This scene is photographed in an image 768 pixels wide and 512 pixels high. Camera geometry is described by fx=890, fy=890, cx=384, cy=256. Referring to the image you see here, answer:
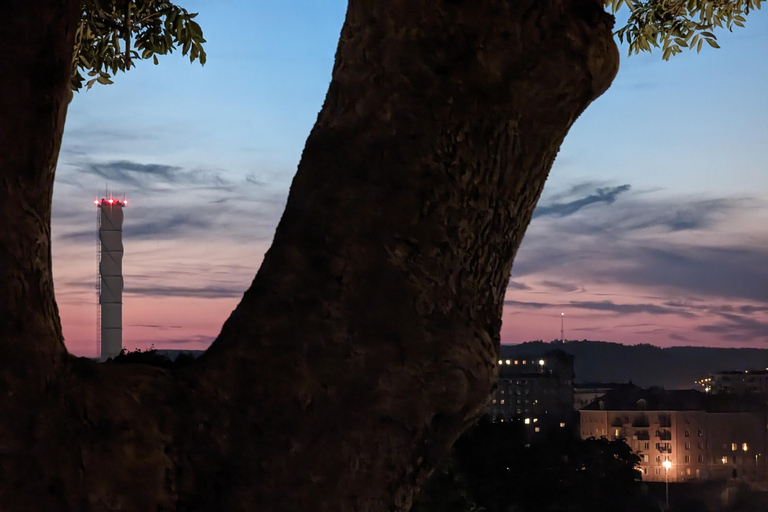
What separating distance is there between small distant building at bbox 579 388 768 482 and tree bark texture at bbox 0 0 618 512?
70747 millimetres

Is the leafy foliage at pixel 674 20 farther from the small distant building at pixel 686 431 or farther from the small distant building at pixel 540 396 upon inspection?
the small distant building at pixel 540 396

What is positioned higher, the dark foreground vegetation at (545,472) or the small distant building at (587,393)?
the small distant building at (587,393)

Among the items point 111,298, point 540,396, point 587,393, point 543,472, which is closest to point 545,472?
point 543,472

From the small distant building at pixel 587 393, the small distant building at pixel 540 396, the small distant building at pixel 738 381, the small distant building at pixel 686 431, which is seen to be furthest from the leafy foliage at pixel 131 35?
the small distant building at pixel 587 393

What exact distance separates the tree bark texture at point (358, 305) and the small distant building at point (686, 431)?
70.7m

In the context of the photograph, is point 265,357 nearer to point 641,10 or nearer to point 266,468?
point 266,468

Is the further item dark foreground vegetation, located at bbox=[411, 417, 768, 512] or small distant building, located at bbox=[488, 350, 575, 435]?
small distant building, located at bbox=[488, 350, 575, 435]

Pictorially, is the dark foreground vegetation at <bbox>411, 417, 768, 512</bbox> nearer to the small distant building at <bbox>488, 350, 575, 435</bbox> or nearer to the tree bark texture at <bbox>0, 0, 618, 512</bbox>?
the tree bark texture at <bbox>0, 0, 618, 512</bbox>

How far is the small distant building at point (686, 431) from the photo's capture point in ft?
230

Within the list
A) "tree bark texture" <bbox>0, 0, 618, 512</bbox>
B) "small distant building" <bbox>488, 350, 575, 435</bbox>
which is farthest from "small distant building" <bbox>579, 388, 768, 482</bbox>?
"tree bark texture" <bbox>0, 0, 618, 512</bbox>

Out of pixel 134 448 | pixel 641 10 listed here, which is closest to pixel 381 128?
pixel 134 448

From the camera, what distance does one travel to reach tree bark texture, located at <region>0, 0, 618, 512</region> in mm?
1708

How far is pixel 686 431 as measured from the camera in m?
70.2

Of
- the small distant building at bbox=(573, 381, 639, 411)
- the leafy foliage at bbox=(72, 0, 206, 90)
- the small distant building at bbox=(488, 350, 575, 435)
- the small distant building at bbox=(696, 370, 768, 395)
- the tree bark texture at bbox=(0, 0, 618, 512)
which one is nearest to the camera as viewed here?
the tree bark texture at bbox=(0, 0, 618, 512)
